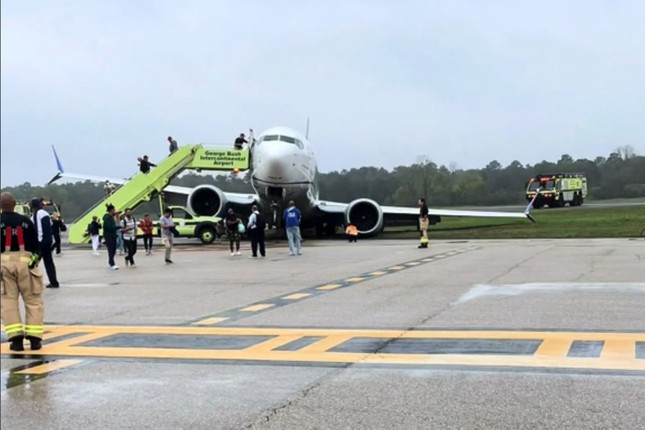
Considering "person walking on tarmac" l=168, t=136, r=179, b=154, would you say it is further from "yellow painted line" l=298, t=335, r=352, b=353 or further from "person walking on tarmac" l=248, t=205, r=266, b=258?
"yellow painted line" l=298, t=335, r=352, b=353

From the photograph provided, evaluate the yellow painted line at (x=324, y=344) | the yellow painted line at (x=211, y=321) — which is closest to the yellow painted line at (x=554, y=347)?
the yellow painted line at (x=324, y=344)

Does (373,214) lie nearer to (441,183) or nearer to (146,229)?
(146,229)

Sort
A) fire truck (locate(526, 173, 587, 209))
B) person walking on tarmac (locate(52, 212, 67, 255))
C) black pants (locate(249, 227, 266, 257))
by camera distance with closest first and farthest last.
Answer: black pants (locate(249, 227, 266, 257))
person walking on tarmac (locate(52, 212, 67, 255))
fire truck (locate(526, 173, 587, 209))

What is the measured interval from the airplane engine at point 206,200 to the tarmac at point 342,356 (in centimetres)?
1859

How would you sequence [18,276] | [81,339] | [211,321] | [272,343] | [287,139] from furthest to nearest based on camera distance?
[287,139], [211,321], [81,339], [272,343], [18,276]

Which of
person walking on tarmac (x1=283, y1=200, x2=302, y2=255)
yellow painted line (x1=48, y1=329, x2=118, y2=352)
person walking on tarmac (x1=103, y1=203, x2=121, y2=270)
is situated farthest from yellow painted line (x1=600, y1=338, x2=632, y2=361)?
person walking on tarmac (x1=283, y1=200, x2=302, y2=255)

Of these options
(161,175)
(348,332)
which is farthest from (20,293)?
(161,175)

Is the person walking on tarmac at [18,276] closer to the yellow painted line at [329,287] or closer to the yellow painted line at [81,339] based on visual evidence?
the yellow painted line at [81,339]

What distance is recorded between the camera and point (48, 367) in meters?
6.61

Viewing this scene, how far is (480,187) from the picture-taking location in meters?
39.7

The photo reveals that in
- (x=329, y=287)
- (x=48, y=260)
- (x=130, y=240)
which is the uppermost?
(x=130, y=240)

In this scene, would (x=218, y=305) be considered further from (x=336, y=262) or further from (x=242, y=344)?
(x=336, y=262)

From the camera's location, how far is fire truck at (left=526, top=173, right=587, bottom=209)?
3706cm

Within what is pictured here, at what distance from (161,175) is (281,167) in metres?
6.37
